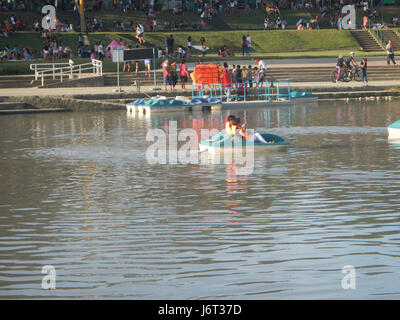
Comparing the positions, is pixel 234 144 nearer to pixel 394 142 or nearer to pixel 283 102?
pixel 394 142

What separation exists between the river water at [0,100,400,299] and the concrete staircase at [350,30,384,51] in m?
34.8

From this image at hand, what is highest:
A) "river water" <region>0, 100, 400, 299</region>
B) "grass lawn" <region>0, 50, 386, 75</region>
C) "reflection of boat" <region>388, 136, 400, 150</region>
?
"grass lawn" <region>0, 50, 386, 75</region>

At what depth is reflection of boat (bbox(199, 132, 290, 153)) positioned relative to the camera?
22812 millimetres

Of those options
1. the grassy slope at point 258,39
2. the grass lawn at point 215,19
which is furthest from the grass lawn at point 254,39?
the grass lawn at point 215,19

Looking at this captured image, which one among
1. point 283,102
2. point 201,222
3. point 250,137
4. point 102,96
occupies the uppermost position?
point 102,96

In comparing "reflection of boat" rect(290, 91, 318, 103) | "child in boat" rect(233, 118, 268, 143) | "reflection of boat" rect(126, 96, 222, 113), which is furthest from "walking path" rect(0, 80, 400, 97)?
"child in boat" rect(233, 118, 268, 143)

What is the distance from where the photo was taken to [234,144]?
22.8 m

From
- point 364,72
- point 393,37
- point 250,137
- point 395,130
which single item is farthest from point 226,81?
point 393,37

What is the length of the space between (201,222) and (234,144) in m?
8.65

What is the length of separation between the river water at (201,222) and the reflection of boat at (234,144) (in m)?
0.33

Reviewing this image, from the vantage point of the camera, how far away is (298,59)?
53844mm

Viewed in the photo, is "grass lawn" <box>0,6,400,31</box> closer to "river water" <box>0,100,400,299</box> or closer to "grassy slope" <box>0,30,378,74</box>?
"grassy slope" <box>0,30,378,74</box>

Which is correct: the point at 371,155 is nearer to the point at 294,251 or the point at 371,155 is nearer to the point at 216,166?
the point at 216,166
